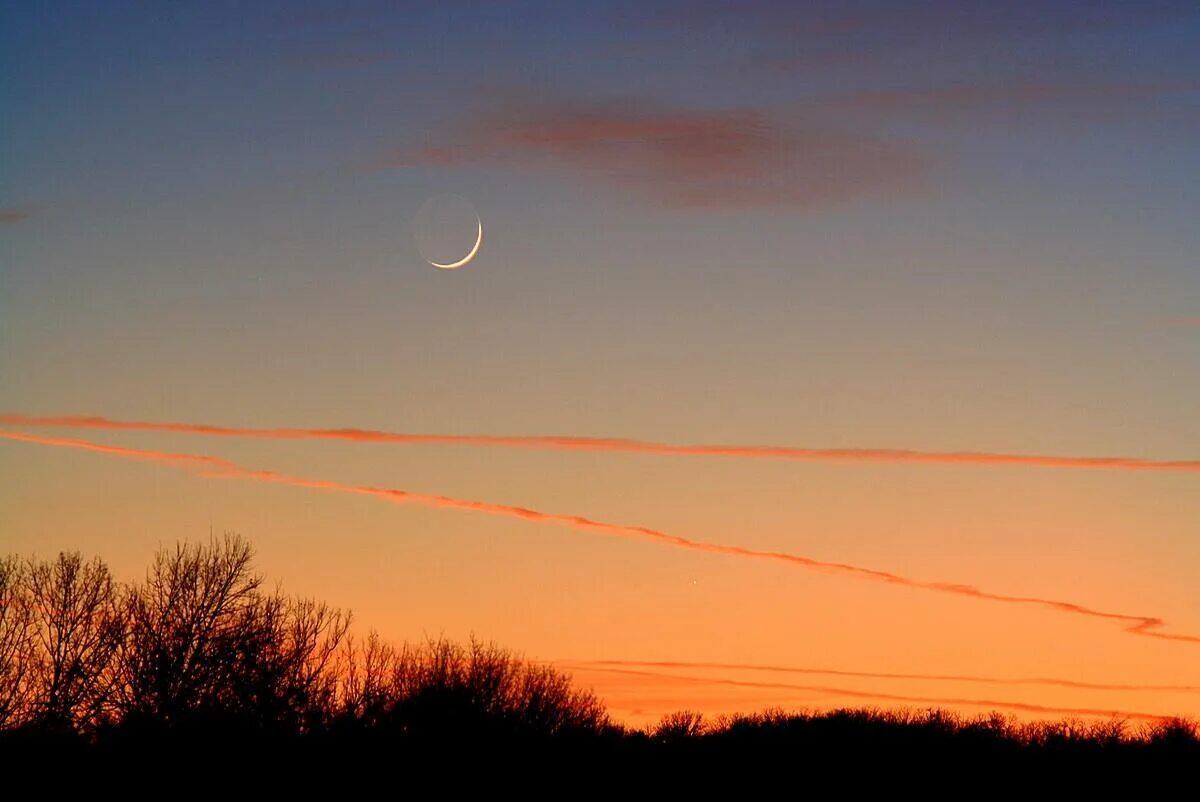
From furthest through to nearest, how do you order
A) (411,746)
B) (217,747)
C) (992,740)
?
(992,740), (411,746), (217,747)

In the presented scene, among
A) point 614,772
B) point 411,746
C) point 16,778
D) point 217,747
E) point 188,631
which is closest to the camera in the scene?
point 16,778

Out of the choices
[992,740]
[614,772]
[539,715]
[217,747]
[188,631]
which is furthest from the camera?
[992,740]

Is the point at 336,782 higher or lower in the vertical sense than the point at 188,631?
lower

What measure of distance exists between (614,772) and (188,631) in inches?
956

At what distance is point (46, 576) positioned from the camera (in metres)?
60.9

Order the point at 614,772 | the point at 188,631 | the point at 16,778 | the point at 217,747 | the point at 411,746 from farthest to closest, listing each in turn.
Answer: the point at 614,772 < the point at 411,746 < the point at 188,631 < the point at 217,747 < the point at 16,778

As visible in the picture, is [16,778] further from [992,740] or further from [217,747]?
[992,740]

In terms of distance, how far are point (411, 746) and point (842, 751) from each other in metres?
32.0

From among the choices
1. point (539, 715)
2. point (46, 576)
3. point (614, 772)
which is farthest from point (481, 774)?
point (46, 576)

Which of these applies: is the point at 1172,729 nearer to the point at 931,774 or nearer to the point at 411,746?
the point at 931,774

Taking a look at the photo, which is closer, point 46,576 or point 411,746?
point 46,576

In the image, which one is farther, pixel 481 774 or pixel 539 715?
pixel 539 715

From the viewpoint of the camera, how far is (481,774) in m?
69.9

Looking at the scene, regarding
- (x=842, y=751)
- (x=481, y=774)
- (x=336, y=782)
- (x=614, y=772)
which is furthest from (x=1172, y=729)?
(x=336, y=782)
